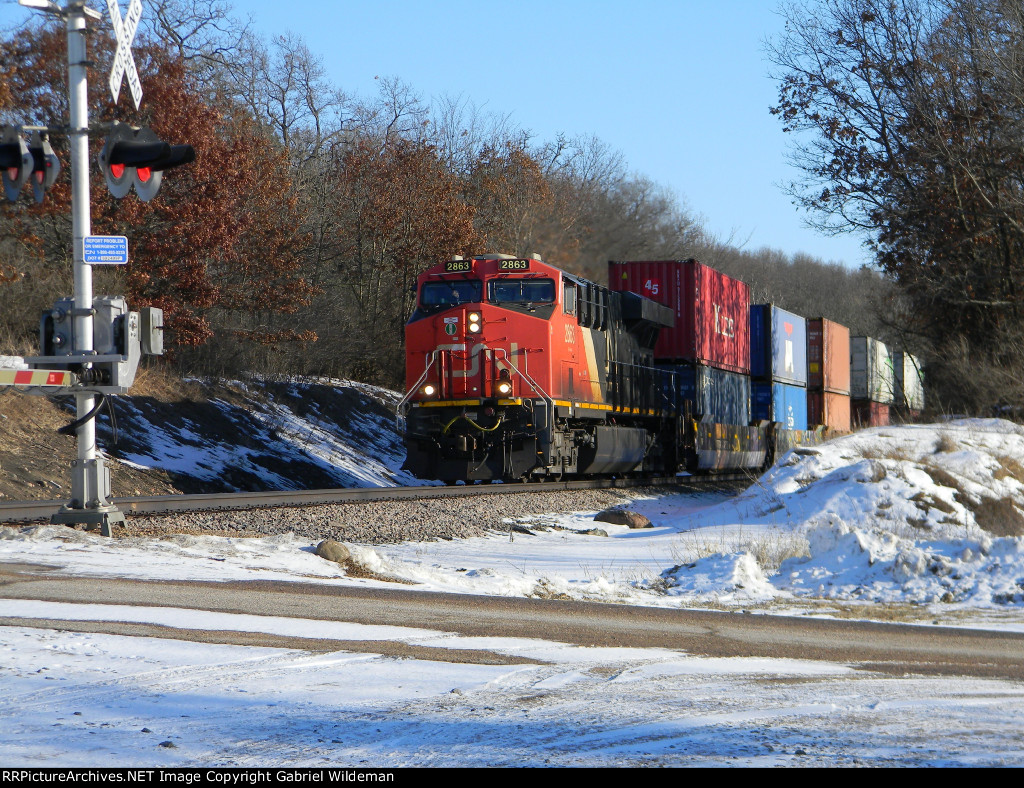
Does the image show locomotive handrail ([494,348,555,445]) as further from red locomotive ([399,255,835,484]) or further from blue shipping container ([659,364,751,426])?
blue shipping container ([659,364,751,426])

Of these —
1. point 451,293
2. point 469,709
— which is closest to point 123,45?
point 469,709

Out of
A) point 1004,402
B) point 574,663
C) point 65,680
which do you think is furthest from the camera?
point 1004,402

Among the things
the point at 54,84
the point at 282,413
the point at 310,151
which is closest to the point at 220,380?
the point at 282,413

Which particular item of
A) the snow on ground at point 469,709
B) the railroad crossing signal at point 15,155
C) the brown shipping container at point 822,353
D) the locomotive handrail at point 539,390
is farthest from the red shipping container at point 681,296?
the snow on ground at point 469,709

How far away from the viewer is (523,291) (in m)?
18.1

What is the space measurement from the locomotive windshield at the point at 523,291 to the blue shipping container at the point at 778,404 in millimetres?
11954

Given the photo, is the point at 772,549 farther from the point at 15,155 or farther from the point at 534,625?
the point at 15,155

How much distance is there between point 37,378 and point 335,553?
288 cm

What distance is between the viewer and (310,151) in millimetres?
48062

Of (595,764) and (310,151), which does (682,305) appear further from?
(310,151)

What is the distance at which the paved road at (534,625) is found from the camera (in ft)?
18.8

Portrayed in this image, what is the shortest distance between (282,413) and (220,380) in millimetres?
1692

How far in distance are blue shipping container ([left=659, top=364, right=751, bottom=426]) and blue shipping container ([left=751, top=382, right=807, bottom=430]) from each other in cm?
75

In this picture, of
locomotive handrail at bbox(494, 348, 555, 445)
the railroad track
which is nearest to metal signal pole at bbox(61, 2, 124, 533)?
the railroad track
